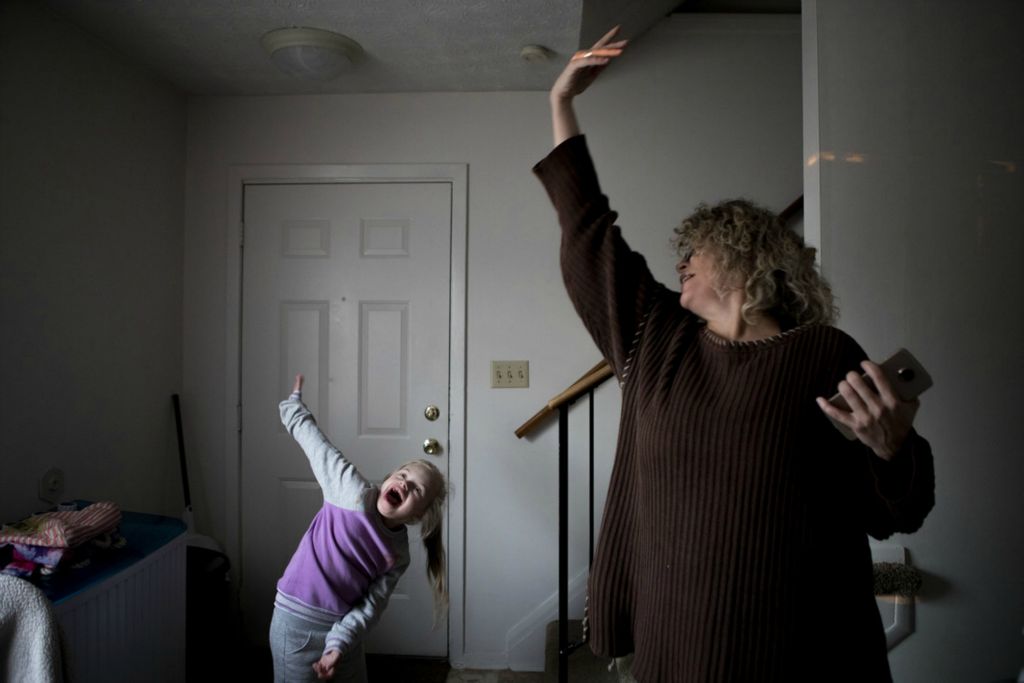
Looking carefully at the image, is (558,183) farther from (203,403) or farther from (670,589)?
(203,403)

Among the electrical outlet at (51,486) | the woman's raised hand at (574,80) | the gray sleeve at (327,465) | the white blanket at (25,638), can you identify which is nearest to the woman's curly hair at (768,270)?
the woman's raised hand at (574,80)

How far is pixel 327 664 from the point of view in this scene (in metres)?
1.38

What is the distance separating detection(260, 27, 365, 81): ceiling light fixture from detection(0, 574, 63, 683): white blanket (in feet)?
5.31

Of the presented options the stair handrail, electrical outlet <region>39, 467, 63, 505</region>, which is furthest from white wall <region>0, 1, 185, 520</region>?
A: the stair handrail

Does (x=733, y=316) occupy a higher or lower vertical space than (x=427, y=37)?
lower

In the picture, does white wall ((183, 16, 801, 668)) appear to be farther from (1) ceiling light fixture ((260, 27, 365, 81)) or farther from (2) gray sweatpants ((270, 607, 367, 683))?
(2) gray sweatpants ((270, 607, 367, 683))

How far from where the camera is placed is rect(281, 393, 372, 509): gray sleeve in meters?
1.50

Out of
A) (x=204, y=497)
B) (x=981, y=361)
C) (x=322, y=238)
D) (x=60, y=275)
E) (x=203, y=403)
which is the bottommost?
(x=204, y=497)

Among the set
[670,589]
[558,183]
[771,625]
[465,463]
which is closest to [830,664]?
[771,625]

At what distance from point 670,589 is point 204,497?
2.23m

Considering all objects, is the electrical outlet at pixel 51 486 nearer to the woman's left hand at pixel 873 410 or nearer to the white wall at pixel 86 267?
the white wall at pixel 86 267

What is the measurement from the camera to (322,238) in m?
2.49

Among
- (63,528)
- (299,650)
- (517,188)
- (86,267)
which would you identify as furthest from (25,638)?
(517,188)

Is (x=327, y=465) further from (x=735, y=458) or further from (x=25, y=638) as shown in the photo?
(x=735, y=458)
